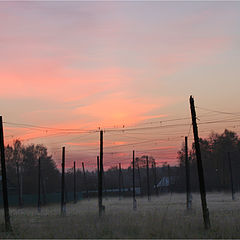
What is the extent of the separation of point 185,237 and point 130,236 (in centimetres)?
316

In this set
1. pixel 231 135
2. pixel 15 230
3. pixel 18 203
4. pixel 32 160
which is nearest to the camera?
pixel 15 230

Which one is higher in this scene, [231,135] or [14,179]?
[231,135]

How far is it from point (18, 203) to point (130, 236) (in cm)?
5585

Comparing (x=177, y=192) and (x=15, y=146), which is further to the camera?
(x=15, y=146)

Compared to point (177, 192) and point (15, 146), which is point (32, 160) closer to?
point (15, 146)

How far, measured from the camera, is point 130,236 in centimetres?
2312

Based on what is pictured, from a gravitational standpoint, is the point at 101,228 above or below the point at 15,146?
below

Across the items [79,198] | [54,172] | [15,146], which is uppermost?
[15,146]

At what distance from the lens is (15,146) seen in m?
115

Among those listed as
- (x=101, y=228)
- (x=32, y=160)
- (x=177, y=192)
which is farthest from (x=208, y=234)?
(x=32, y=160)

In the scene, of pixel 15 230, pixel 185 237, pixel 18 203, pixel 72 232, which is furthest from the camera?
pixel 18 203

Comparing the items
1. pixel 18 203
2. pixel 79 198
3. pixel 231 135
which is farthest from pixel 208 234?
pixel 231 135

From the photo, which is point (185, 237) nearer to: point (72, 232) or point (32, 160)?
point (72, 232)

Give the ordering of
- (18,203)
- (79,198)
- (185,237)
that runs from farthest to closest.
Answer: (79,198)
(18,203)
(185,237)
